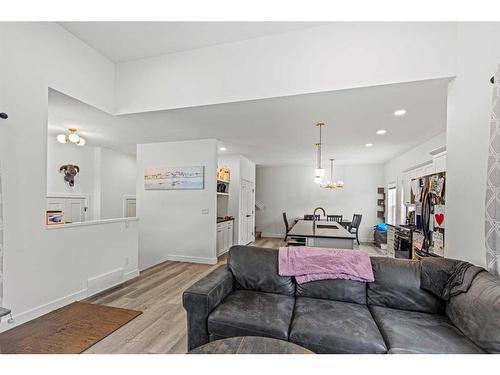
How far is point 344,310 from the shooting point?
1.87m

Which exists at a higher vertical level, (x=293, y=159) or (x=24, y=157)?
(x=293, y=159)

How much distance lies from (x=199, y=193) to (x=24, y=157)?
2829 mm

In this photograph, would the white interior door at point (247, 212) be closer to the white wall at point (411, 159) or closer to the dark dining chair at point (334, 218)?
the dark dining chair at point (334, 218)

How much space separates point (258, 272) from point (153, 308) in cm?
144

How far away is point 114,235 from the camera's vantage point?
3.52 meters

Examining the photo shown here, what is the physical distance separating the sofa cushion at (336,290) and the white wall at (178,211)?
9.64ft

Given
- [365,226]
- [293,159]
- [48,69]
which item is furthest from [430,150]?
[48,69]

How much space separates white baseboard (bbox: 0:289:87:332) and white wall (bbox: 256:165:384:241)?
633 centimetres

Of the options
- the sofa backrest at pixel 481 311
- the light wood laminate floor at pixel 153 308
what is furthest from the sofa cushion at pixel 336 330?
the light wood laminate floor at pixel 153 308

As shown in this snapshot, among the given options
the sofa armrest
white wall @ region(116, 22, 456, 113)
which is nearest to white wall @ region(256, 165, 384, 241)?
white wall @ region(116, 22, 456, 113)

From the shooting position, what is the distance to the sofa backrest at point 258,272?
7.35ft

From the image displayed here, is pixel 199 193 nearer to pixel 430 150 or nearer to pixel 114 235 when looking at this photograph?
pixel 114 235

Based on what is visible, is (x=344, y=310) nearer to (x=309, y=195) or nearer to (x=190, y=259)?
(x=190, y=259)

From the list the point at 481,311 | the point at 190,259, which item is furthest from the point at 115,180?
the point at 481,311
